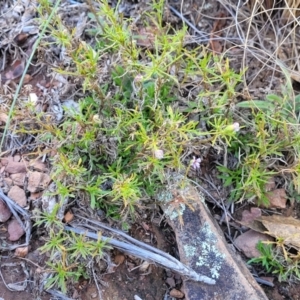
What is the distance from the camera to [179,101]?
210 centimetres

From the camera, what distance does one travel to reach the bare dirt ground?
1.90 m

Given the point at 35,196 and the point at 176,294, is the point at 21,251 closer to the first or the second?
Result: the point at 35,196

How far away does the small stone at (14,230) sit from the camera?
1958 mm

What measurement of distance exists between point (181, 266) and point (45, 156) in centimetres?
66

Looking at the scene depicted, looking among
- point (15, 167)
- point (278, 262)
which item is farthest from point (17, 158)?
point (278, 262)

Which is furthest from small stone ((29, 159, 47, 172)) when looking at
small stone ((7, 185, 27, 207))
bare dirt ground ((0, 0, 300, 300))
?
small stone ((7, 185, 27, 207))

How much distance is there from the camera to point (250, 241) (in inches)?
80.8

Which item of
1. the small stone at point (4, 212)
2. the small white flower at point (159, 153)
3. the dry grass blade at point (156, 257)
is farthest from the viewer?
the small stone at point (4, 212)

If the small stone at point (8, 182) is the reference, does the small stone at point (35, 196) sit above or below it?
below

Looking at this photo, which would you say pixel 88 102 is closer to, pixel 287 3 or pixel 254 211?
pixel 254 211

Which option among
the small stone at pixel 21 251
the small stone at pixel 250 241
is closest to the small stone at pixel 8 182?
the small stone at pixel 21 251

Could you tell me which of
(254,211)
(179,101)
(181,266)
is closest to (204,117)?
(179,101)

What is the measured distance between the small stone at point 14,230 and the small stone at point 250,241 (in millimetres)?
814

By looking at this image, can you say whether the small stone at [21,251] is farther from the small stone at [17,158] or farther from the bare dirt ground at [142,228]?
the small stone at [17,158]
